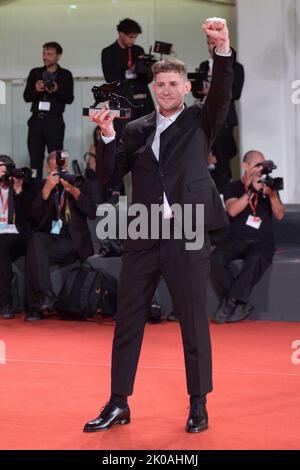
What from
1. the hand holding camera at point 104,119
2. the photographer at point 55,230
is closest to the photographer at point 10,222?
the photographer at point 55,230

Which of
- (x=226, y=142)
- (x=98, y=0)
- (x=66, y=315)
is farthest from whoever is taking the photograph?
A: (x=98, y=0)

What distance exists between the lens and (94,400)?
4547mm

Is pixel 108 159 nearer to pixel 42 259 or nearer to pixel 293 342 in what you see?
pixel 293 342

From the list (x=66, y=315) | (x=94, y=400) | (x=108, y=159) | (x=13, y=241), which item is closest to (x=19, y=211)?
(x=13, y=241)

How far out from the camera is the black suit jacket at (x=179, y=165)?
391cm

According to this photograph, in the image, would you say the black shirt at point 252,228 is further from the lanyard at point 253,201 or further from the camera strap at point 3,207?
the camera strap at point 3,207

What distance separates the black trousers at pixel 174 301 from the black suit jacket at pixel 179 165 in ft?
0.31

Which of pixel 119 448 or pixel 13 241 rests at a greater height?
pixel 13 241

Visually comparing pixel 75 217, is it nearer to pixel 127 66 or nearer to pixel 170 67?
pixel 127 66

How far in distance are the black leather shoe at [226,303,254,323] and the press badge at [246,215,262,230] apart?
65 centimetres

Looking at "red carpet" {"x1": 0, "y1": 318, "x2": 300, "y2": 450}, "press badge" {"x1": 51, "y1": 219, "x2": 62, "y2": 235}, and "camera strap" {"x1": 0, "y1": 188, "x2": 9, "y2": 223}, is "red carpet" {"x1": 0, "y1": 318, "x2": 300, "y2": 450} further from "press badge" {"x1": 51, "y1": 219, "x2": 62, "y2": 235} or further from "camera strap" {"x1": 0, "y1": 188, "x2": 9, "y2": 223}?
"camera strap" {"x1": 0, "y1": 188, "x2": 9, "y2": 223}

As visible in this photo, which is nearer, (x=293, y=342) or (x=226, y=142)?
(x=293, y=342)

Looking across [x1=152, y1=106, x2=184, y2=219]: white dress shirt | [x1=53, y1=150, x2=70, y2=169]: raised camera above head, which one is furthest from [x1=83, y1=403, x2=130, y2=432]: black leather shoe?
[x1=53, y1=150, x2=70, y2=169]: raised camera above head
